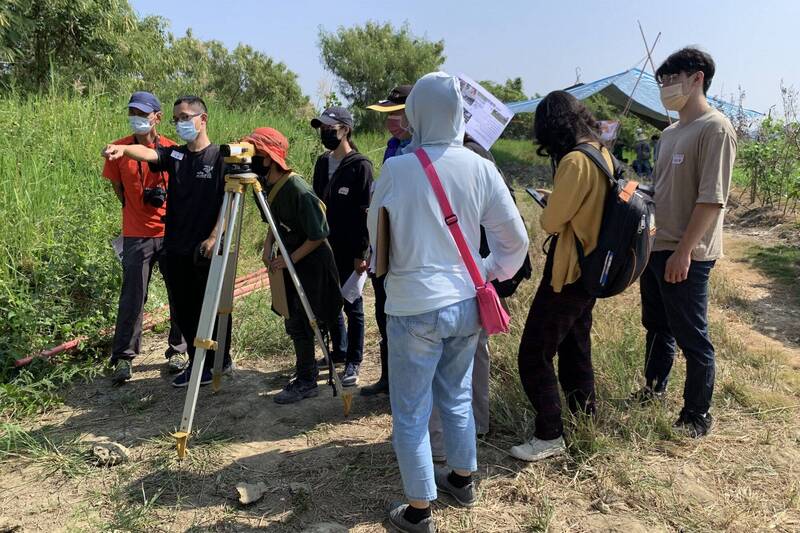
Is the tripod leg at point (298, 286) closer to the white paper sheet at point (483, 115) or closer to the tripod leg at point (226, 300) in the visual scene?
the tripod leg at point (226, 300)

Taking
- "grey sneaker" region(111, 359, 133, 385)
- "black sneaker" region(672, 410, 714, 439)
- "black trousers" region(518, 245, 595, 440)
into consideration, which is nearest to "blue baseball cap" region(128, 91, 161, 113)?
"grey sneaker" region(111, 359, 133, 385)

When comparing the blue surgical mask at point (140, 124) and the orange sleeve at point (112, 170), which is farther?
the orange sleeve at point (112, 170)

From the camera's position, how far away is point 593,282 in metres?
2.41

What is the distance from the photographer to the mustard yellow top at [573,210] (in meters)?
2.30

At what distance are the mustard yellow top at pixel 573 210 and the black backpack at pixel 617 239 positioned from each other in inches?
1.0

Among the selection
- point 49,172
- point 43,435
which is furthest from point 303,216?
point 49,172

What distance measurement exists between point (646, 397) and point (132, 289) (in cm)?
319

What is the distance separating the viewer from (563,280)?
8.09 ft

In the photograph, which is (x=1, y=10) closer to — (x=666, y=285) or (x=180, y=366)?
(x=180, y=366)

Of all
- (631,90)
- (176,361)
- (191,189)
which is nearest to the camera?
(191,189)

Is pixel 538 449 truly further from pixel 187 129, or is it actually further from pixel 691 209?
pixel 187 129

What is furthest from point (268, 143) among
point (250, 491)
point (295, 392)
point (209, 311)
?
point (250, 491)

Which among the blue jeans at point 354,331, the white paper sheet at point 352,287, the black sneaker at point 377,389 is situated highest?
the white paper sheet at point 352,287

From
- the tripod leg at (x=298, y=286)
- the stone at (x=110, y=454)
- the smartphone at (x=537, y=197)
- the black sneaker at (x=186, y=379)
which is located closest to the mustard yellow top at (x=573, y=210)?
the smartphone at (x=537, y=197)
